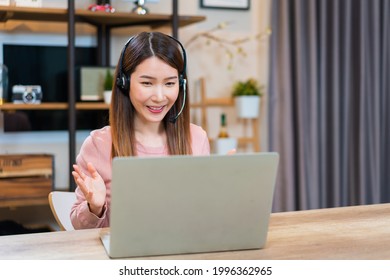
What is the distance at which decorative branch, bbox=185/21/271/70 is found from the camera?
12.3 ft

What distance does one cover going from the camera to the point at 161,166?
1.02m

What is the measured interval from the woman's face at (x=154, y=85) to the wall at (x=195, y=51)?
186 centimetres

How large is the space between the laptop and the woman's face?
0.56 m

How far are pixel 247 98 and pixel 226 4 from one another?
637 mm

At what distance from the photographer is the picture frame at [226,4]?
3783 millimetres

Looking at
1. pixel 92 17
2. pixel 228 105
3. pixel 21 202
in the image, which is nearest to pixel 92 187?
pixel 21 202

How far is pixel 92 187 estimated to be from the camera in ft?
4.51

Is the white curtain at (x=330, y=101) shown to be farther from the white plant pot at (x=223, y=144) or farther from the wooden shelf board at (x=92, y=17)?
the wooden shelf board at (x=92, y=17)

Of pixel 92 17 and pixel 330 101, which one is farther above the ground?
pixel 92 17

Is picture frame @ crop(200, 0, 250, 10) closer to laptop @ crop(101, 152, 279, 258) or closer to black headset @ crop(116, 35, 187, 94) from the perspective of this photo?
black headset @ crop(116, 35, 187, 94)

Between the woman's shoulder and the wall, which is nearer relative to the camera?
the woman's shoulder

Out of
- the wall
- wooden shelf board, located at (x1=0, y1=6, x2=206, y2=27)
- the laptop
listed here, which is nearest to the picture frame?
the wall

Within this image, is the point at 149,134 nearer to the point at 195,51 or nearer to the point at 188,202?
the point at 188,202

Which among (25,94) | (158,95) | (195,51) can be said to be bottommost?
(158,95)
